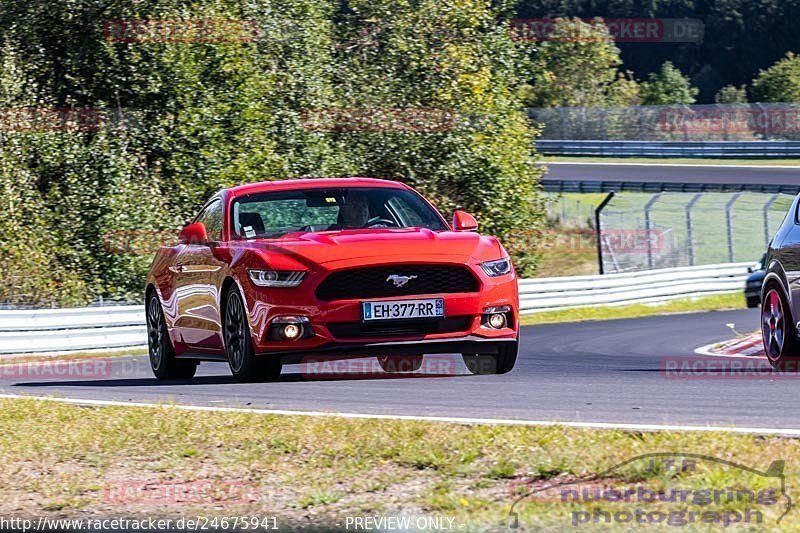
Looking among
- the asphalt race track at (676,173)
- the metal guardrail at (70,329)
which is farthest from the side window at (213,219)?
the asphalt race track at (676,173)

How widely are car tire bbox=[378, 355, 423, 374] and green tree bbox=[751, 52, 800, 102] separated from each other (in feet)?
220

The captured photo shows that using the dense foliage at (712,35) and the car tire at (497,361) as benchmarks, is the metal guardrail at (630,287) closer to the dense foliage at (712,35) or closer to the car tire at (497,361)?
the car tire at (497,361)

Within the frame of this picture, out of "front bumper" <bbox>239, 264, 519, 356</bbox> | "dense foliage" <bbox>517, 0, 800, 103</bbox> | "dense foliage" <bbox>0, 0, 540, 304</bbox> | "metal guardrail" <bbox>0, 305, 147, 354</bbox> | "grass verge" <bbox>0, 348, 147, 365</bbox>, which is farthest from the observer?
"dense foliage" <bbox>517, 0, 800, 103</bbox>

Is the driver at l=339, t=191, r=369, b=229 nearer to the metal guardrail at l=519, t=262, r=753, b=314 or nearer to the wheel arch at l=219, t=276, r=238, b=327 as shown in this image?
the wheel arch at l=219, t=276, r=238, b=327

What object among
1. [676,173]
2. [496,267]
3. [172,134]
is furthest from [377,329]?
[676,173]

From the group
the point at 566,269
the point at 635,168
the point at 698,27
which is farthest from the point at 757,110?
the point at 698,27

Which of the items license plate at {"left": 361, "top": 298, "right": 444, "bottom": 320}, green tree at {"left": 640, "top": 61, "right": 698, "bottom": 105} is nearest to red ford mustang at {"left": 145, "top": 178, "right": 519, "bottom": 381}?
license plate at {"left": 361, "top": 298, "right": 444, "bottom": 320}

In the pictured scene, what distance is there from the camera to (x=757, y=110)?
194 ft

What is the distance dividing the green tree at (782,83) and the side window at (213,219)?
2693 inches

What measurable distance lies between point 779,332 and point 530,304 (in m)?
15.2

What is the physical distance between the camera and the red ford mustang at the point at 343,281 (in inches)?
363

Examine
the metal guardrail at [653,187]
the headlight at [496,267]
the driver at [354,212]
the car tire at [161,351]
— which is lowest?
the metal guardrail at [653,187]

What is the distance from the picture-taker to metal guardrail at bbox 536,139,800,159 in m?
52.9

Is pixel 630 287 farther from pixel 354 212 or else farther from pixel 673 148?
pixel 673 148
